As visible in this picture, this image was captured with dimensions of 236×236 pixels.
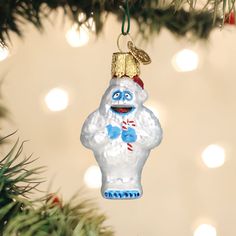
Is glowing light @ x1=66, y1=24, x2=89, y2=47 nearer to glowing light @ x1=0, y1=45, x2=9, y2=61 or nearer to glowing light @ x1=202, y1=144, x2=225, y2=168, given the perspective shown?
glowing light @ x1=0, y1=45, x2=9, y2=61

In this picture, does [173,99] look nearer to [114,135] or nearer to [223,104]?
[223,104]

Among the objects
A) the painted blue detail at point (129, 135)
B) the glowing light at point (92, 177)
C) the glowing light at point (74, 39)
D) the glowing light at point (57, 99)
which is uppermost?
the glowing light at point (74, 39)

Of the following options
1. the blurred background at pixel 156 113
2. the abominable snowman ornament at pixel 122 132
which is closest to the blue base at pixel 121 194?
the abominable snowman ornament at pixel 122 132

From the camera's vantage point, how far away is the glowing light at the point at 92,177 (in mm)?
813

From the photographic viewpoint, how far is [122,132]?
49cm

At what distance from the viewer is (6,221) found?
454 millimetres

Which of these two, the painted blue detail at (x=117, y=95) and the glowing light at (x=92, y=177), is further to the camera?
the glowing light at (x=92, y=177)

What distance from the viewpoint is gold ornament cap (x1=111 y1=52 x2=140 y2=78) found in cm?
51

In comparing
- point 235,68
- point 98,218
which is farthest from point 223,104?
point 98,218

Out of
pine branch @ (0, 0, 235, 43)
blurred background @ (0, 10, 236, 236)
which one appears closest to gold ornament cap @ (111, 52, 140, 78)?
pine branch @ (0, 0, 235, 43)

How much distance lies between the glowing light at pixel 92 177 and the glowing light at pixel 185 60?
0.57 ft

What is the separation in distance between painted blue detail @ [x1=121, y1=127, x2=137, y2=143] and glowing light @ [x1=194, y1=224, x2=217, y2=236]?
381 mm

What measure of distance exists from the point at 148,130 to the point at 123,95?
1.4 inches

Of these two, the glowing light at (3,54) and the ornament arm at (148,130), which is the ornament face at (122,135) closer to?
the ornament arm at (148,130)
